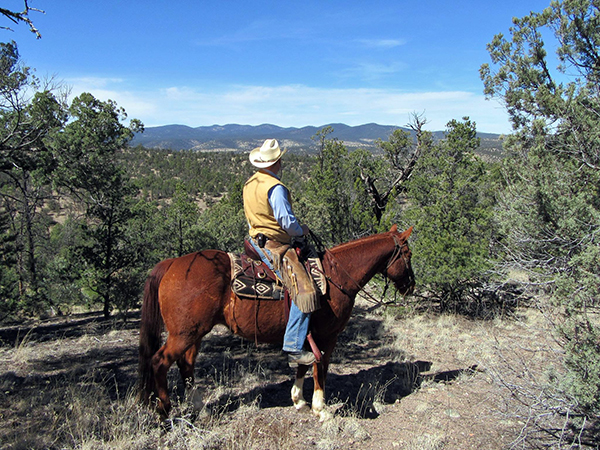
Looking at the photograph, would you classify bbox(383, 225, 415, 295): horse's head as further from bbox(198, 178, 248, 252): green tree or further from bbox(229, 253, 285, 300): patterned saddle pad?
bbox(198, 178, 248, 252): green tree

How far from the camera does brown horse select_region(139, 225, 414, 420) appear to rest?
13.1 ft

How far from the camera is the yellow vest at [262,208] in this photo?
4.05 metres

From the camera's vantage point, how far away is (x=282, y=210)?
3924 mm

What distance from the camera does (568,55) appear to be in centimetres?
1334

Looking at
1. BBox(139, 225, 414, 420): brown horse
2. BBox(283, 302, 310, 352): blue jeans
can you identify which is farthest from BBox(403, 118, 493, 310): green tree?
BBox(283, 302, 310, 352): blue jeans

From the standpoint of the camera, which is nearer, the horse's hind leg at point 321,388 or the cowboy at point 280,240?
the cowboy at point 280,240

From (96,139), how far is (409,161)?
38.1ft

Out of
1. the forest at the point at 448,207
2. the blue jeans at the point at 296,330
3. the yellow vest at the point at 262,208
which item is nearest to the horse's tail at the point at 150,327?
the yellow vest at the point at 262,208

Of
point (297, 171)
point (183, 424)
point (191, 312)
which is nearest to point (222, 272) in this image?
point (191, 312)

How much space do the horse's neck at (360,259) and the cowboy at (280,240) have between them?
0.63 meters

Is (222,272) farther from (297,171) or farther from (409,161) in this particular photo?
(297,171)

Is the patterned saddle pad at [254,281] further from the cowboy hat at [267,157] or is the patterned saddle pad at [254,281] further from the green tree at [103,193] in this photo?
the green tree at [103,193]

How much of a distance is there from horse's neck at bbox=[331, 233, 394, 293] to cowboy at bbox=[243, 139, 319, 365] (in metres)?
0.63

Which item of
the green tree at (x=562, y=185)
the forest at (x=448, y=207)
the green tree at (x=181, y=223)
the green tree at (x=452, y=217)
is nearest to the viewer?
the green tree at (x=562, y=185)
